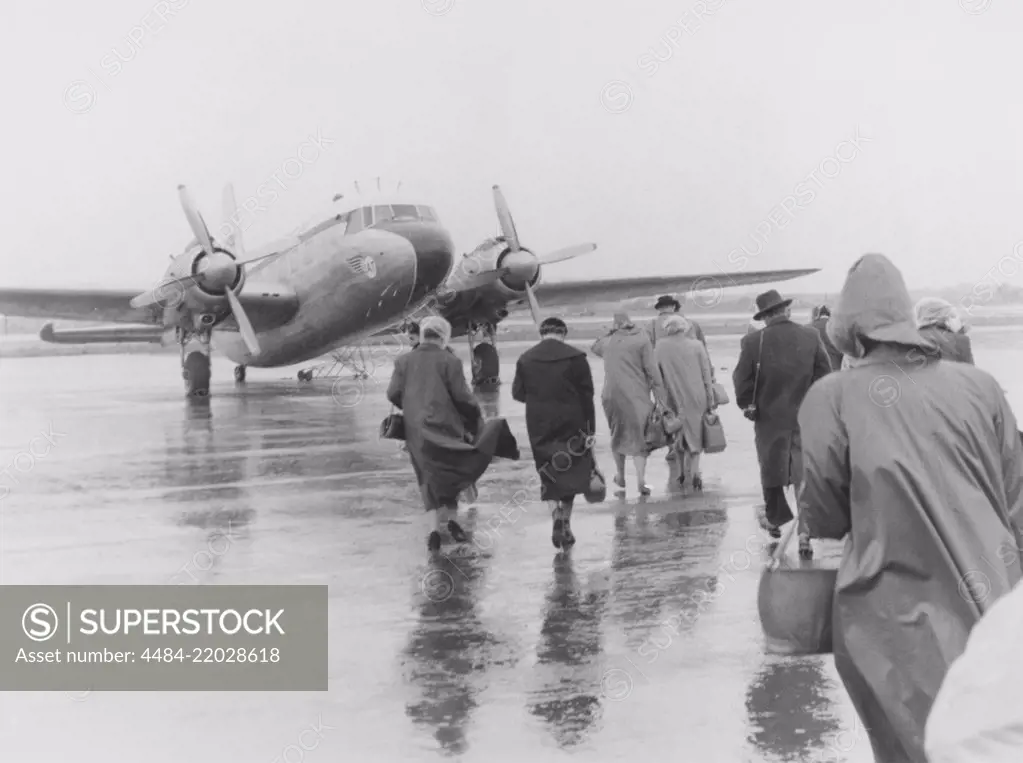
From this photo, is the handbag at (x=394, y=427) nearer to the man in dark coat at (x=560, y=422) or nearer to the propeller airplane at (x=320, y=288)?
the man in dark coat at (x=560, y=422)

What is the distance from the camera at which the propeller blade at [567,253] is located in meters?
20.1

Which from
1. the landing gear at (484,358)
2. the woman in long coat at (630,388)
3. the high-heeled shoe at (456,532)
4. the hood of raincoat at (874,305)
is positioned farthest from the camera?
the landing gear at (484,358)

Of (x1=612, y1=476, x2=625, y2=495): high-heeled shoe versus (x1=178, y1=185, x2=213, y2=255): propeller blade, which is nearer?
(x1=612, y1=476, x2=625, y2=495): high-heeled shoe

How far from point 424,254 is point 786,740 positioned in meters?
13.2

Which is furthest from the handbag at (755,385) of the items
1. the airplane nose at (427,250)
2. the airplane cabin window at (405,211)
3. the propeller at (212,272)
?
the propeller at (212,272)

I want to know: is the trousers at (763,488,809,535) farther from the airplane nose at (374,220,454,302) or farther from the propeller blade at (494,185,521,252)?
the propeller blade at (494,185,521,252)

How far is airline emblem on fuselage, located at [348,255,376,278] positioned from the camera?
16594 mm

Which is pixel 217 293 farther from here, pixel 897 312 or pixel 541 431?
pixel 897 312

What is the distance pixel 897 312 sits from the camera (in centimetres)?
316

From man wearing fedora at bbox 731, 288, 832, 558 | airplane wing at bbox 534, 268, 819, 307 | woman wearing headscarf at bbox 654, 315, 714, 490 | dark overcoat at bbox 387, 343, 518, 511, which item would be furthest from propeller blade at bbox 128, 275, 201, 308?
man wearing fedora at bbox 731, 288, 832, 558

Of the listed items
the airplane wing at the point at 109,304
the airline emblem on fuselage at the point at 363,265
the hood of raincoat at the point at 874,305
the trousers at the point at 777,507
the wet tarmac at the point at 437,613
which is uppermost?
the airline emblem on fuselage at the point at 363,265

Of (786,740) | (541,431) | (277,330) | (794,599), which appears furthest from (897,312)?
(277,330)

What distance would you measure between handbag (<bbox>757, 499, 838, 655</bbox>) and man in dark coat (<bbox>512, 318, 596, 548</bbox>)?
399cm

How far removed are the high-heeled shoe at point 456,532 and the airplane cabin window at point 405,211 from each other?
10162 millimetres
